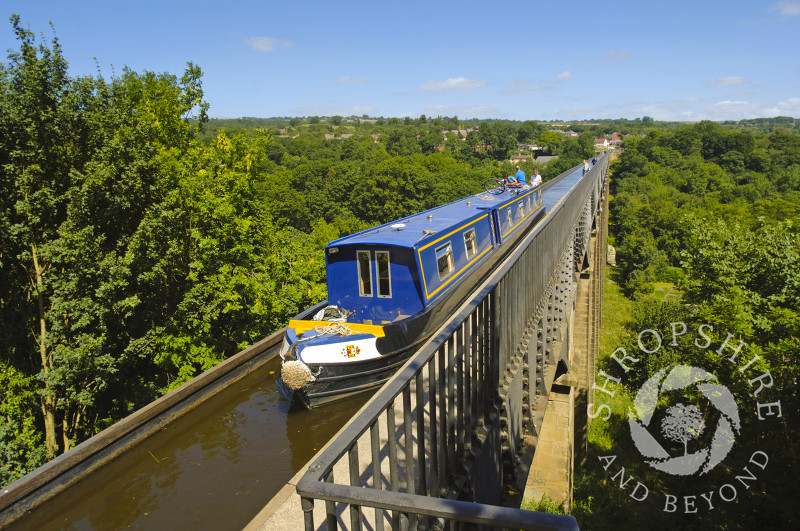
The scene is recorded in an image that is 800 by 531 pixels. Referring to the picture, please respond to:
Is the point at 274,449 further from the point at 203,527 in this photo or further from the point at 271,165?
the point at 271,165

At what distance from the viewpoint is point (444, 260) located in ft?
33.4

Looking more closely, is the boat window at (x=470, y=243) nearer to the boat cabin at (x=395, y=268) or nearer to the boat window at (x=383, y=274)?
the boat cabin at (x=395, y=268)

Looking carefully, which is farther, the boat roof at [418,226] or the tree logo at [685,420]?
the tree logo at [685,420]

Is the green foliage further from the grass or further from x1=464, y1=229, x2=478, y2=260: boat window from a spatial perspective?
x1=464, y1=229, x2=478, y2=260: boat window

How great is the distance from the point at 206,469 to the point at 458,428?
18.7ft

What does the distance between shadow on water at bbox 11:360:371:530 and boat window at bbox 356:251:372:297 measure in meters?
2.00

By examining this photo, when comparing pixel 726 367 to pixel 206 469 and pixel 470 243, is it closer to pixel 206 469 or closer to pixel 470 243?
pixel 470 243

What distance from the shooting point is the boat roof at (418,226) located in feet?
30.2

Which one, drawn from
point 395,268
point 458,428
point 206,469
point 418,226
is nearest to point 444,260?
point 418,226

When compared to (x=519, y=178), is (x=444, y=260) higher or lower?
lower

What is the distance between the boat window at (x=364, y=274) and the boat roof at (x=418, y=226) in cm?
29

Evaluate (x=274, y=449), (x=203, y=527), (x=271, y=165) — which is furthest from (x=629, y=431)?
(x=271, y=165)

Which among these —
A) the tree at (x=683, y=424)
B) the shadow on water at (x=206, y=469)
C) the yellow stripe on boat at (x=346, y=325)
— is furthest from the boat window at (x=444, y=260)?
the tree at (x=683, y=424)

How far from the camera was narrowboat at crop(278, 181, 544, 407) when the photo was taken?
857 cm
